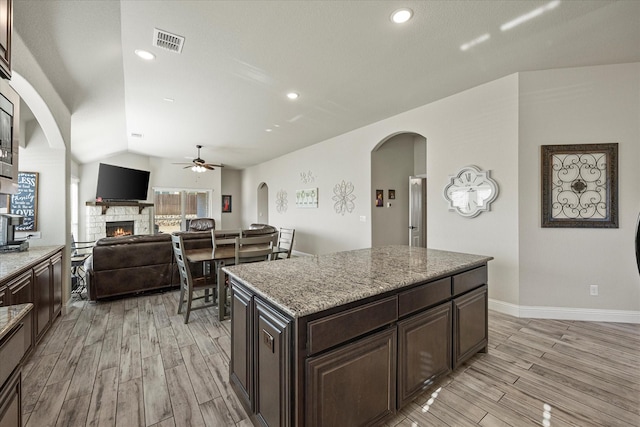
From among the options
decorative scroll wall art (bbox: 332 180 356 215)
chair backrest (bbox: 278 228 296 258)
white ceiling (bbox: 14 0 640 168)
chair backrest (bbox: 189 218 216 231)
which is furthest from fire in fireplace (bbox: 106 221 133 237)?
decorative scroll wall art (bbox: 332 180 356 215)

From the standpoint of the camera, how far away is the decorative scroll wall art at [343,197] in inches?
223

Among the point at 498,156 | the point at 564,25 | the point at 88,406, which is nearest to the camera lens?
the point at 88,406

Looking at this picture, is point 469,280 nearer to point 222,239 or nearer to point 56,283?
point 222,239

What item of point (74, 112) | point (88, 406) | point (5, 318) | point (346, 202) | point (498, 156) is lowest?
point (88, 406)

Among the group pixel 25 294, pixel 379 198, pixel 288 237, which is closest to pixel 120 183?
pixel 288 237

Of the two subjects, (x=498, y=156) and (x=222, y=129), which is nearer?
(x=498, y=156)

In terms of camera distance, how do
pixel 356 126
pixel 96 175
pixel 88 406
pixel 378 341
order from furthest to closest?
pixel 96 175, pixel 356 126, pixel 88 406, pixel 378 341

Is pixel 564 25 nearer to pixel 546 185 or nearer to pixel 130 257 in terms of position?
pixel 546 185

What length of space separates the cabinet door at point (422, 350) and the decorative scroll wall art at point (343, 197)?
375cm

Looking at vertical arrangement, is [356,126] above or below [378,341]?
above

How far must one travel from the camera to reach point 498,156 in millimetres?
Result: 3451

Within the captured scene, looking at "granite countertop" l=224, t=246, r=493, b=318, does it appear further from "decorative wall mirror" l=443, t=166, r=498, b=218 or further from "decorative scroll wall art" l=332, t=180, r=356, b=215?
"decorative scroll wall art" l=332, t=180, r=356, b=215

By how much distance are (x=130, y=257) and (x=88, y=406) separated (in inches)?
95.6

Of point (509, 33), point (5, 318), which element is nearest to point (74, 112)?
point (5, 318)
